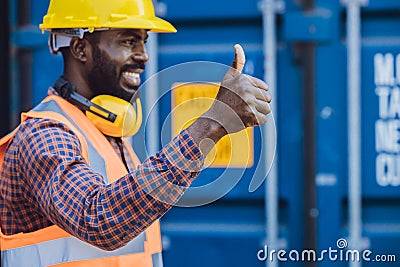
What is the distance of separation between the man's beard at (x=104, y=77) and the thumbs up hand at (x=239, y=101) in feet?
1.67

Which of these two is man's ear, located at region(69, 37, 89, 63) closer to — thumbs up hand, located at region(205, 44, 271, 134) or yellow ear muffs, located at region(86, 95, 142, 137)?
yellow ear muffs, located at region(86, 95, 142, 137)

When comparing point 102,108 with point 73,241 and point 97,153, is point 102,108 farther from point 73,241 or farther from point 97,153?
point 73,241

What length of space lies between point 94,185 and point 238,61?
401mm

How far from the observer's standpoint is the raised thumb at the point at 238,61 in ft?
4.82

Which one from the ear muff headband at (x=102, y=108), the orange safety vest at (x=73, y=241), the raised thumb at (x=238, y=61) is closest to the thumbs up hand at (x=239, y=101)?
the raised thumb at (x=238, y=61)

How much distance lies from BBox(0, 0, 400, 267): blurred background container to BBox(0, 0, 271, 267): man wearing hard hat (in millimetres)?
874

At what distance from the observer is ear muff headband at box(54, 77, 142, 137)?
6.45 feet

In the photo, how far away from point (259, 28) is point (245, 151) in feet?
4.06

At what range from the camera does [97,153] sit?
1.89 m

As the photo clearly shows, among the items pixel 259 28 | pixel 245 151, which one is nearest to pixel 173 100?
pixel 259 28

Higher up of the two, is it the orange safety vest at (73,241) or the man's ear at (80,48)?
the man's ear at (80,48)

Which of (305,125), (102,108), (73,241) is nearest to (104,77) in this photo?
(102,108)

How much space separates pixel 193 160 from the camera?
150 centimetres

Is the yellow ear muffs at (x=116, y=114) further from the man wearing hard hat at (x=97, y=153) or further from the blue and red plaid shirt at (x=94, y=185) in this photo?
the blue and red plaid shirt at (x=94, y=185)
